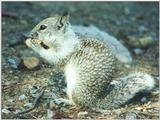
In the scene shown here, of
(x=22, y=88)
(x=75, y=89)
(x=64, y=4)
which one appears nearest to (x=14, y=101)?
(x=22, y=88)

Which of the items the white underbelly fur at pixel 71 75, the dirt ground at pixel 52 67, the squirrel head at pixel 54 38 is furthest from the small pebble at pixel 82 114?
the squirrel head at pixel 54 38

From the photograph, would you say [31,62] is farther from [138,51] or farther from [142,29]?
[142,29]

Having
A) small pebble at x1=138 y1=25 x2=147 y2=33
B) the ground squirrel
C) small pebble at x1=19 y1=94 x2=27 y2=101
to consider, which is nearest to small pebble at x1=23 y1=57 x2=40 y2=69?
small pebble at x1=19 y1=94 x2=27 y2=101

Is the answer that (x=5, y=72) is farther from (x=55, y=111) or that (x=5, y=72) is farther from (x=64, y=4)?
(x=64, y=4)

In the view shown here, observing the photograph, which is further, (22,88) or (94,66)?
(22,88)

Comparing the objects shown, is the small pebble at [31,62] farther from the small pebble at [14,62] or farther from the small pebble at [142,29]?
the small pebble at [142,29]
